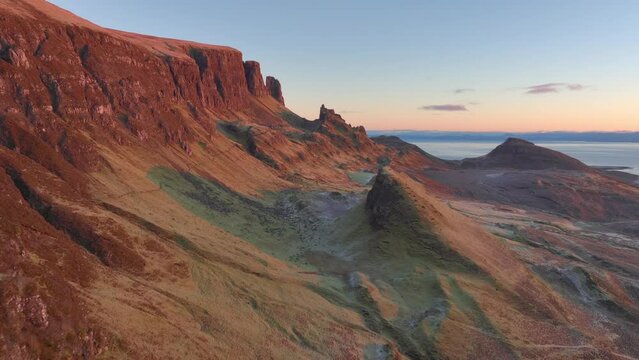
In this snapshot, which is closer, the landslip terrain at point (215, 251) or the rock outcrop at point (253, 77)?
the landslip terrain at point (215, 251)

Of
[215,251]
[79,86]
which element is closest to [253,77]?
A: [79,86]

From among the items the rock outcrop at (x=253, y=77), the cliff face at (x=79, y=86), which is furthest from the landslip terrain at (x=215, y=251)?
the rock outcrop at (x=253, y=77)

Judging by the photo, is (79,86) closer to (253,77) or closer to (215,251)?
(215,251)

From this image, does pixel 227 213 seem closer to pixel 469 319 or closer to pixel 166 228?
pixel 166 228

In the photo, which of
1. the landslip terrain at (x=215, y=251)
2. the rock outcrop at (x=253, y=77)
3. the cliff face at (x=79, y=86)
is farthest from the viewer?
the rock outcrop at (x=253, y=77)

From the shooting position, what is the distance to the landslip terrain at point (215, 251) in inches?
859

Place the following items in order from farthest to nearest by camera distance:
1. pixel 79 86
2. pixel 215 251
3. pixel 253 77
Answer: pixel 253 77 < pixel 79 86 < pixel 215 251

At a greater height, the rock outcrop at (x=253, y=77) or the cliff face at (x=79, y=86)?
the rock outcrop at (x=253, y=77)

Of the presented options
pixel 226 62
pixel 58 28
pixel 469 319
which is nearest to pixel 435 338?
pixel 469 319

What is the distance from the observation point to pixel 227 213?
5156 cm

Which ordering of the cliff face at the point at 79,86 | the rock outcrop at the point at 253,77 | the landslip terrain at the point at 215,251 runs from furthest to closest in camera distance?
the rock outcrop at the point at 253,77 → the cliff face at the point at 79,86 → the landslip terrain at the point at 215,251

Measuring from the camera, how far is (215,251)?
35844 mm

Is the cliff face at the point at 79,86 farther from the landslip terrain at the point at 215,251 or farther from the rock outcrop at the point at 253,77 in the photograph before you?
the rock outcrop at the point at 253,77

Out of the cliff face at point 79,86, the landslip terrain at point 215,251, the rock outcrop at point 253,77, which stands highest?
the rock outcrop at point 253,77
